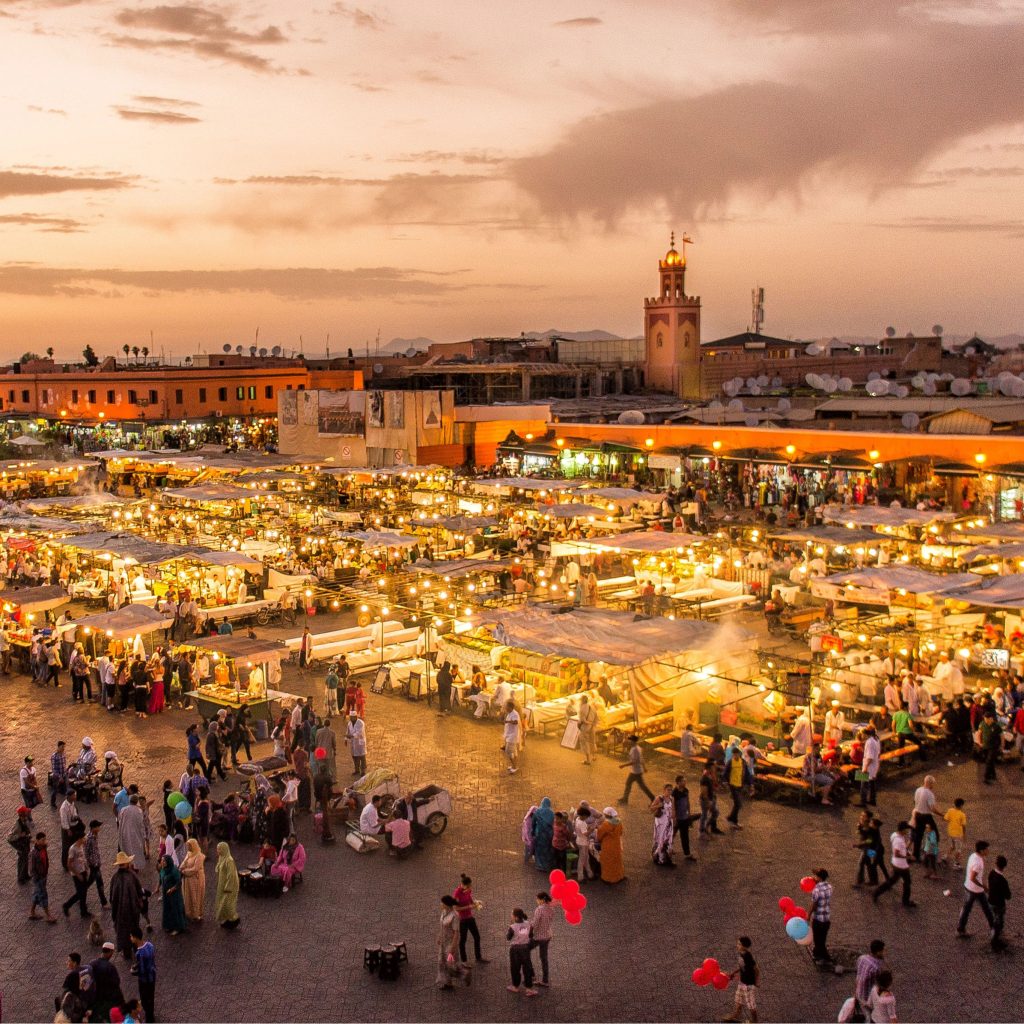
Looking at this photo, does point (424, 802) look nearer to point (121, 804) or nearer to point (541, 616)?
point (121, 804)

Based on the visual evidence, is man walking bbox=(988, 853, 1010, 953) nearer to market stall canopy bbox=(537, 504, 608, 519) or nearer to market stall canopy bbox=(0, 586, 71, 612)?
market stall canopy bbox=(0, 586, 71, 612)

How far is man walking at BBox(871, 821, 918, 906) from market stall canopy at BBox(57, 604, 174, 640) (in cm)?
1269

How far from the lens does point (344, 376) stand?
7512 centimetres

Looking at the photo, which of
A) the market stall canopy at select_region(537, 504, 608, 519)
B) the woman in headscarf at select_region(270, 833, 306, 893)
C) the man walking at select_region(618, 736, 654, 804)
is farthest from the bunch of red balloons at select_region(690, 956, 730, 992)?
the market stall canopy at select_region(537, 504, 608, 519)

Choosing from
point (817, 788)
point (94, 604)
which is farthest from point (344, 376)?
point (817, 788)

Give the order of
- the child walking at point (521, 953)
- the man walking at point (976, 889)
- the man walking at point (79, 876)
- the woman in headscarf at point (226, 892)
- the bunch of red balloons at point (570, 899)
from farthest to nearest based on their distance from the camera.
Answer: the man walking at point (79, 876)
the woman in headscarf at point (226, 892)
the bunch of red balloons at point (570, 899)
the man walking at point (976, 889)
the child walking at point (521, 953)

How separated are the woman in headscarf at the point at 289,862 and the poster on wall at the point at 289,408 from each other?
39.7 meters

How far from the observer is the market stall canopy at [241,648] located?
17922 millimetres

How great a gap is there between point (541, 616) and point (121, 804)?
7101 millimetres

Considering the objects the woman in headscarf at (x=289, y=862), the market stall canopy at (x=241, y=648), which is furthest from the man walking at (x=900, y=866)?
the market stall canopy at (x=241, y=648)

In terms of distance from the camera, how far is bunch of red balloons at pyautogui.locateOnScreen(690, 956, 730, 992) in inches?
378

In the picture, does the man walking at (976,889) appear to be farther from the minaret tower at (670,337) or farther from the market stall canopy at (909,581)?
the minaret tower at (670,337)

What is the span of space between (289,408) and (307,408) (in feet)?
3.26

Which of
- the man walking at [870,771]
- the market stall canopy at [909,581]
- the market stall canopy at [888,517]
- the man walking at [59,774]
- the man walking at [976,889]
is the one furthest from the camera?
the market stall canopy at [888,517]
